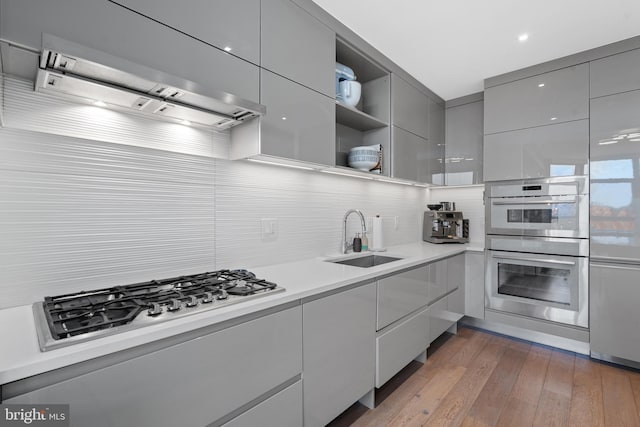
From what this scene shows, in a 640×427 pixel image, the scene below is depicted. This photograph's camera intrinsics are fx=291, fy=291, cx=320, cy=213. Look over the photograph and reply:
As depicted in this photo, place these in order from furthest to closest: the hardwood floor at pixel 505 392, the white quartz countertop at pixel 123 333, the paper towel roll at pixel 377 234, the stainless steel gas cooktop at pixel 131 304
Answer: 1. the paper towel roll at pixel 377 234
2. the hardwood floor at pixel 505 392
3. the stainless steel gas cooktop at pixel 131 304
4. the white quartz countertop at pixel 123 333

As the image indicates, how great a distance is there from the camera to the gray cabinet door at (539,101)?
7.86ft

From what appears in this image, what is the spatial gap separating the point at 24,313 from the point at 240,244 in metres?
0.90

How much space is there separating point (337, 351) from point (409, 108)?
85.7 inches

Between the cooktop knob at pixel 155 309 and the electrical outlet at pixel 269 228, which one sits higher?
the electrical outlet at pixel 269 228

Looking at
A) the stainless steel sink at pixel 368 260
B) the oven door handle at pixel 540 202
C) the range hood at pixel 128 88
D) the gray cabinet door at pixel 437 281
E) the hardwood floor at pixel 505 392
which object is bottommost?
the hardwood floor at pixel 505 392

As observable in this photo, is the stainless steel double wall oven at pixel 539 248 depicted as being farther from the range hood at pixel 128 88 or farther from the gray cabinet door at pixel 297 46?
the range hood at pixel 128 88

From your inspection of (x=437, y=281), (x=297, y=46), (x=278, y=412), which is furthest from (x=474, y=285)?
(x=297, y=46)

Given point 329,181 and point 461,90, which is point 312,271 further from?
point 461,90

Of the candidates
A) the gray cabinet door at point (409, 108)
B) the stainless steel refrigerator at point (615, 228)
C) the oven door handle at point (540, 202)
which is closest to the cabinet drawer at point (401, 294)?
the oven door handle at point (540, 202)

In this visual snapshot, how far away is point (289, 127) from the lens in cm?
159

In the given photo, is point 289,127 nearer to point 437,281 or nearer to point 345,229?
point 345,229

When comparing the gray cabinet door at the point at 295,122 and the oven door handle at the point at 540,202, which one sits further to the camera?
the oven door handle at the point at 540,202

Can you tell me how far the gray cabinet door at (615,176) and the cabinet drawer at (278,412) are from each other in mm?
2548

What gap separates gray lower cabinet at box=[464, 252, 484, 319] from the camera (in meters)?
2.85
